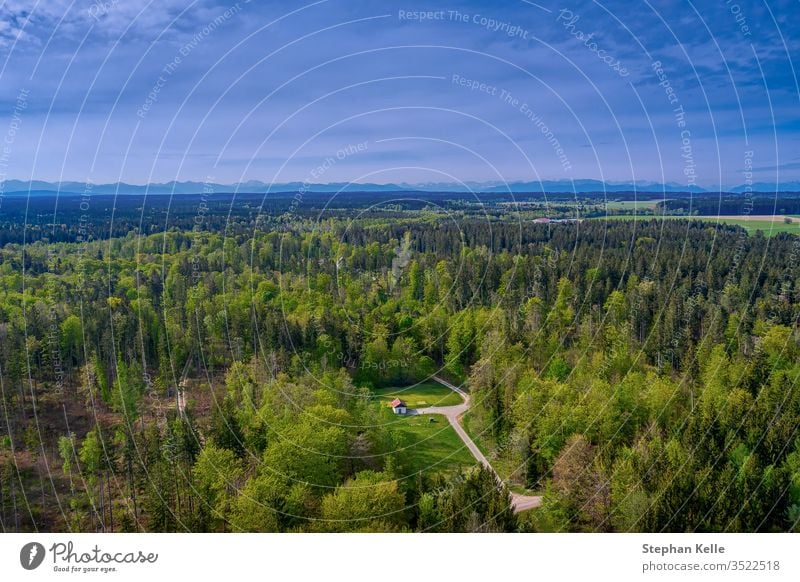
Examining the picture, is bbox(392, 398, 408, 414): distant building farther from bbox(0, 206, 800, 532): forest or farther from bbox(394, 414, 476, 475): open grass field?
bbox(0, 206, 800, 532): forest

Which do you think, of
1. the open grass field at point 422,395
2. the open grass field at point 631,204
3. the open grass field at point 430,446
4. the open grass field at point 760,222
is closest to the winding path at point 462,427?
the open grass field at point 430,446

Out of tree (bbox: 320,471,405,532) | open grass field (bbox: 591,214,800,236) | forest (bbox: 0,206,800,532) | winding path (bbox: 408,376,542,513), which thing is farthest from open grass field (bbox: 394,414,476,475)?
open grass field (bbox: 591,214,800,236)

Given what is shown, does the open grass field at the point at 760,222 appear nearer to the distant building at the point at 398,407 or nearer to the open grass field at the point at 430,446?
the distant building at the point at 398,407

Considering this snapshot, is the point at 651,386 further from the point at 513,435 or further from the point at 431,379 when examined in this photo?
the point at 431,379
